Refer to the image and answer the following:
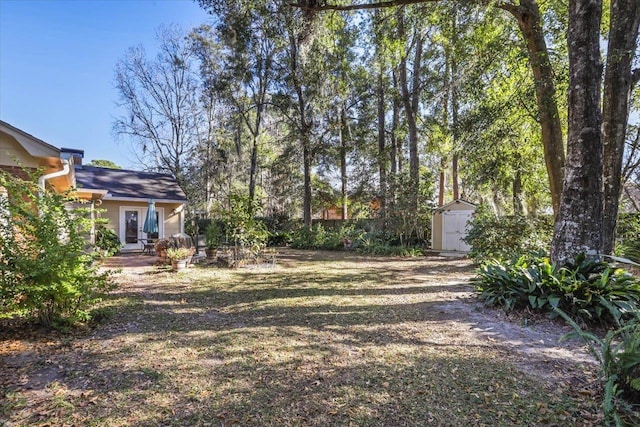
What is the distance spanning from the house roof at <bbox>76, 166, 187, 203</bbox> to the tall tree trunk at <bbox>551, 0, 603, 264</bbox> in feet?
44.1

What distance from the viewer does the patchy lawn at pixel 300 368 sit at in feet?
7.43

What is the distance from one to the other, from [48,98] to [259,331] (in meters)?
15.2

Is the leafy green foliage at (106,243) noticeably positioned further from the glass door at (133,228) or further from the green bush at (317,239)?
the green bush at (317,239)

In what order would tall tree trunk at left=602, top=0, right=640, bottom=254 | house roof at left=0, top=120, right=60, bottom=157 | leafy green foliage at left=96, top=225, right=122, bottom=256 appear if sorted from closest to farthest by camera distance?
leafy green foliage at left=96, top=225, right=122, bottom=256
house roof at left=0, top=120, right=60, bottom=157
tall tree trunk at left=602, top=0, right=640, bottom=254

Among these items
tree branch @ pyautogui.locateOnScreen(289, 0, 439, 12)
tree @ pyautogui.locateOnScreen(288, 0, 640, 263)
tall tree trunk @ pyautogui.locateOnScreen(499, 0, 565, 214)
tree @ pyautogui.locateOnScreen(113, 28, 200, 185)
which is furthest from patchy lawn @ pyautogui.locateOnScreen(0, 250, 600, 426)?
tree @ pyautogui.locateOnScreen(113, 28, 200, 185)

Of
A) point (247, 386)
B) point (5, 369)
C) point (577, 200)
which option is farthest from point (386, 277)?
point (5, 369)

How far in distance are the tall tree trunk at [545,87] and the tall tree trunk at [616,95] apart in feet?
2.55

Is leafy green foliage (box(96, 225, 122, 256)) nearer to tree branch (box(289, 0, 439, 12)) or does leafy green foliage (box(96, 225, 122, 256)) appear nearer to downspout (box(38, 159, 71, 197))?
downspout (box(38, 159, 71, 197))

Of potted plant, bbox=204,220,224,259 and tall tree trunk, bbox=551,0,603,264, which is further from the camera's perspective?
potted plant, bbox=204,220,224,259

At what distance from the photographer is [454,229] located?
1324cm

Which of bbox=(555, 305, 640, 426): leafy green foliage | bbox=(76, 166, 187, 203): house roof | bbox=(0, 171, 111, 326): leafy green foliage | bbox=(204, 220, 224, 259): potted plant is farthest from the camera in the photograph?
bbox=(76, 166, 187, 203): house roof

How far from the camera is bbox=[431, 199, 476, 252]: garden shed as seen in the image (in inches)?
508

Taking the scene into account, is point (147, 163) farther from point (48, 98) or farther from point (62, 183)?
point (62, 183)

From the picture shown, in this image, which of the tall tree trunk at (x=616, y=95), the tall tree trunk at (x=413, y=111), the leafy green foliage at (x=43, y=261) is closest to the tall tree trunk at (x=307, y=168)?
the tall tree trunk at (x=413, y=111)
